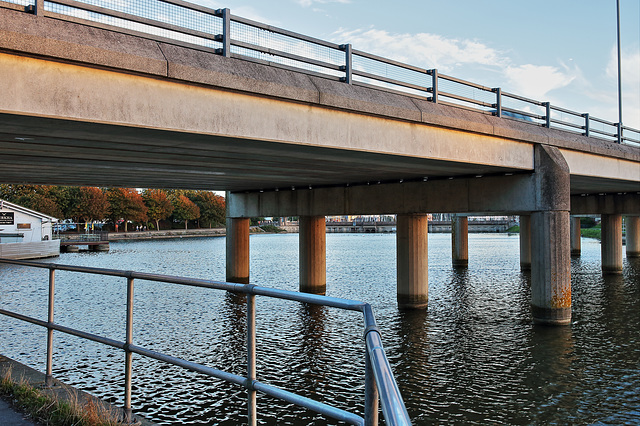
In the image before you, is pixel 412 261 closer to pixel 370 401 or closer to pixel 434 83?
pixel 434 83

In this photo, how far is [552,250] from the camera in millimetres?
17609

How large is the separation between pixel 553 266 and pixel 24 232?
160ft

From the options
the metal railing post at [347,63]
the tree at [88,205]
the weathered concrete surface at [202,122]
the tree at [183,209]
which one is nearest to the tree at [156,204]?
the tree at [183,209]

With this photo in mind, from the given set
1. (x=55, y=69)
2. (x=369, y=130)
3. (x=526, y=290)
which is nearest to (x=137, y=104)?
(x=55, y=69)

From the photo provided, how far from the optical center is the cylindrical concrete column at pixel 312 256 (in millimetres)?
25719

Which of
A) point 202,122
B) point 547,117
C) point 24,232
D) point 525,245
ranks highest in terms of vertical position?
point 547,117

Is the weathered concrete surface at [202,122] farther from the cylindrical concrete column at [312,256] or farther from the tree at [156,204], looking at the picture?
the tree at [156,204]

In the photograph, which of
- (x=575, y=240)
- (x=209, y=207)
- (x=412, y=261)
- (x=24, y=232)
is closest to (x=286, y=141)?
(x=412, y=261)

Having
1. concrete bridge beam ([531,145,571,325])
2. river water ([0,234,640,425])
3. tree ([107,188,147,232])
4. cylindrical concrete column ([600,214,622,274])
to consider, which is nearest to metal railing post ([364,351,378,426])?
river water ([0,234,640,425])

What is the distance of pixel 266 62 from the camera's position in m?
12.0

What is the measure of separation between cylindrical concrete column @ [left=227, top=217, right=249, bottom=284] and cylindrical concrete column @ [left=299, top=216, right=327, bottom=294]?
4.47 metres

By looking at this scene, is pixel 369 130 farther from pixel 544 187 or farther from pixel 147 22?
pixel 544 187

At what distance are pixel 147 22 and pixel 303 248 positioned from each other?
55.6 ft

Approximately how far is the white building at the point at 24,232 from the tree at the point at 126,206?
154ft
